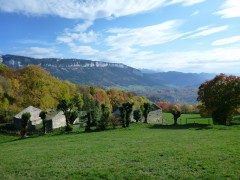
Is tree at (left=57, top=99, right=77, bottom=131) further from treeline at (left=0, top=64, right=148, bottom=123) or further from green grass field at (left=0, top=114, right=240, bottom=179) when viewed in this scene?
green grass field at (left=0, top=114, right=240, bottom=179)

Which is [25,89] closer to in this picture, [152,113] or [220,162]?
[152,113]

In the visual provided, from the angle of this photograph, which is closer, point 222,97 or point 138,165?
point 138,165

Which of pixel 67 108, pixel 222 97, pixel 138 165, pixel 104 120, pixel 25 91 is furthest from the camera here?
pixel 25 91

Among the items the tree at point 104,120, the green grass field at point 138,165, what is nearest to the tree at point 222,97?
the tree at point 104,120

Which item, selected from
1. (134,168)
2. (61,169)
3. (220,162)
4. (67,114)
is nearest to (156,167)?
(134,168)

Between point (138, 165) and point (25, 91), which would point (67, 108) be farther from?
point (25, 91)

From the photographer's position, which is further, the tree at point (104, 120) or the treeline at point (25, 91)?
the treeline at point (25, 91)

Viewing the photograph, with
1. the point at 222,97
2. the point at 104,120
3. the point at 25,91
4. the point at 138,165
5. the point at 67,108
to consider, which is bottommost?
the point at 138,165

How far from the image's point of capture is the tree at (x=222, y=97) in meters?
53.7

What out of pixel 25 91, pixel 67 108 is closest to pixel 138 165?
pixel 67 108

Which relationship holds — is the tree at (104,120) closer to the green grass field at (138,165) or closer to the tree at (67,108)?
the tree at (67,108)

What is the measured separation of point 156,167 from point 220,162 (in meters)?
4.38

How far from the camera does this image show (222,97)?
54.1 meters

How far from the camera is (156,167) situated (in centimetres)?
1856
